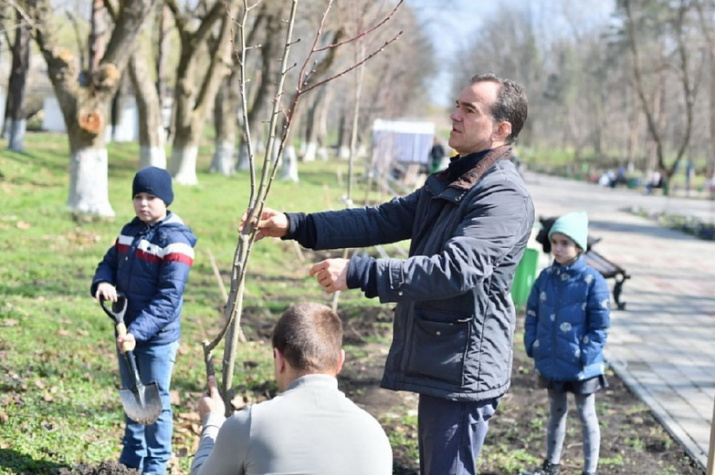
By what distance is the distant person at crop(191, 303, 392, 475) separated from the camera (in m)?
2.46

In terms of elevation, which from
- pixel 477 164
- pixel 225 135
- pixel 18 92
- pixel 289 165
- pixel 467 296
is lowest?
pixel 289 165

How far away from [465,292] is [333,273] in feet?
1.71

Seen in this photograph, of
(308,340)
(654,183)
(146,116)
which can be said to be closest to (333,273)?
(308,340)

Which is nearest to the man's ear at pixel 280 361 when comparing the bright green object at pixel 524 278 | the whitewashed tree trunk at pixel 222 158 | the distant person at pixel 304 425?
the distant person at pixel 304 425

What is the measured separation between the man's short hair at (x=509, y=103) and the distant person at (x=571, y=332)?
6.72 feet

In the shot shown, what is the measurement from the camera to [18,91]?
26.8 meters

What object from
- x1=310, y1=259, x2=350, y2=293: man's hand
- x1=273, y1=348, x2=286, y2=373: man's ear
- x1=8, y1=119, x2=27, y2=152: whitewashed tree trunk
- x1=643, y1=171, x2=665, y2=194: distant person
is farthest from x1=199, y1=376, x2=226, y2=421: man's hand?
x1=643, y1=171, x2=665, y2=194: distant person

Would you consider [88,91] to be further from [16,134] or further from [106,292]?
[16,134]

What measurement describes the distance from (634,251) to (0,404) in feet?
49.8

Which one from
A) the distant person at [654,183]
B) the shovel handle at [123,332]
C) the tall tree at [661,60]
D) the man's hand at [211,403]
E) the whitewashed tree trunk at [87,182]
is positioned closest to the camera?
the man's hand at [211,403]

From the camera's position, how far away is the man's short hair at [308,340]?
102 inches

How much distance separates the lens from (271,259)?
12930mm

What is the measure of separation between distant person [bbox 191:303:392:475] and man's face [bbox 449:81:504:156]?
2.88ft

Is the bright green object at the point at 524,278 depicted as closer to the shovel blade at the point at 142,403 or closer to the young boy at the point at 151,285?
the young boy at the point at 151,285
